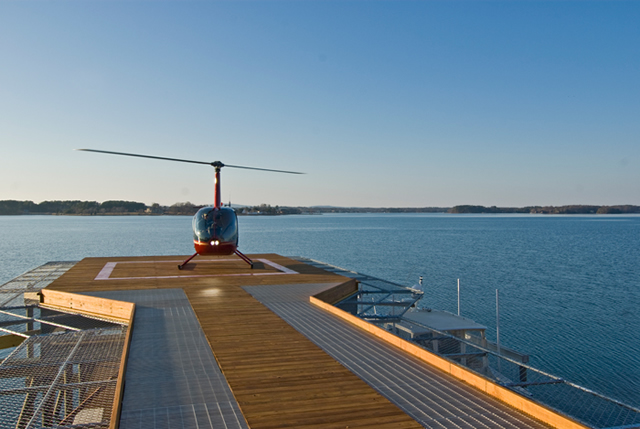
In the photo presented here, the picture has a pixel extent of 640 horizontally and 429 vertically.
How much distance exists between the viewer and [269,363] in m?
6.60

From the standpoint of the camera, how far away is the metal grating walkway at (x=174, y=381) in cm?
479

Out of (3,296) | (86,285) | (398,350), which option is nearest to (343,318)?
(398,350)

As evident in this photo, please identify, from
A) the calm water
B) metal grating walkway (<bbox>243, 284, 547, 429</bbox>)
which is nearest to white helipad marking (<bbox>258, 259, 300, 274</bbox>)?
metal grating walkway (<bbox>243, 284, 547, 429</bbox>)

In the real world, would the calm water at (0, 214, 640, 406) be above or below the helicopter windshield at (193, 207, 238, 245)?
below

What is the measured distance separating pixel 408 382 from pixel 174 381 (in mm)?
3045

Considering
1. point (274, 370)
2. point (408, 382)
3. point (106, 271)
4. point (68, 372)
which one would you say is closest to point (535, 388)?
point (408, 382)

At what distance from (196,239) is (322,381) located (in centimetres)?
1177

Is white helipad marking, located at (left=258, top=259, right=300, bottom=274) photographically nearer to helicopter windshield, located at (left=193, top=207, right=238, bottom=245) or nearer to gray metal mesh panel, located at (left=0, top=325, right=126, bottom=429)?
helicopter windshield, located at (left=193, top=207, right=238, bottom=245)

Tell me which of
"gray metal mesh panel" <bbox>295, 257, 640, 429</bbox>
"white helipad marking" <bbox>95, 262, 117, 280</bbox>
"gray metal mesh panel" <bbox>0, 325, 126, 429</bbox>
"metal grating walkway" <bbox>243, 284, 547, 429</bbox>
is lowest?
"gray metal mesh panel" <bbox>295, 257, 640, 429</bbox>

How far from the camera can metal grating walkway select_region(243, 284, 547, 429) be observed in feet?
15.5

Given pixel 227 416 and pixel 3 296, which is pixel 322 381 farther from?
pixel 3 296

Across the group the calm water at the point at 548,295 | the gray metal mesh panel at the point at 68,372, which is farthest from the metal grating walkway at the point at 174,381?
the calm water at the point at 548,295

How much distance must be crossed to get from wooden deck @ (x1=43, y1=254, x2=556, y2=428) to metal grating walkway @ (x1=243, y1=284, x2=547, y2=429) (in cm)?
13

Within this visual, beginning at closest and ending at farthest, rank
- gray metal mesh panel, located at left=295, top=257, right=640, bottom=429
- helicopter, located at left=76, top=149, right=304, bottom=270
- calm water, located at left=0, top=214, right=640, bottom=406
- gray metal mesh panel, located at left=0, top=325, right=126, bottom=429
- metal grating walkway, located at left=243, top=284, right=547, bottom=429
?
metal grating walkway, located at left=243, top=284, right=547, bottom=429 → gray metal mesh panel, located at left=0, top=325, right=126, bottom=429 → gray metal mesh panel, located at left=295, top=257, right=640, bottom=429 → calm water, located at left=0, top=214, right=640, bottom=406 → helicopter, located at left=76, top=149, right=304, bottom=270
